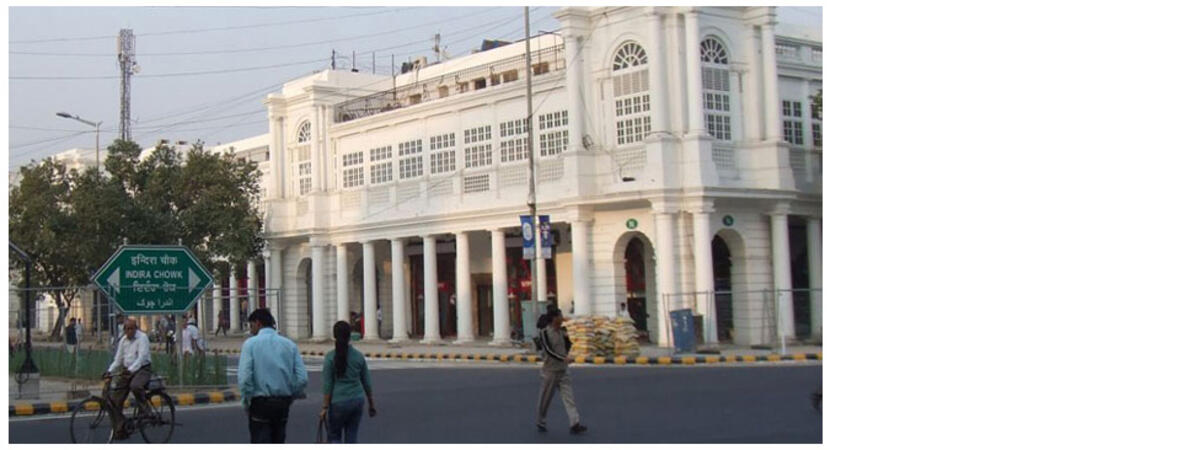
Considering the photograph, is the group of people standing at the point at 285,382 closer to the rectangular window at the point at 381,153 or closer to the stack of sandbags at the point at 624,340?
the stack of sandbags at the point at 624,340

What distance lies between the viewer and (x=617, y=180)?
103 feet

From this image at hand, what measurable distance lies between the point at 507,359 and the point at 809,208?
799 centimetres

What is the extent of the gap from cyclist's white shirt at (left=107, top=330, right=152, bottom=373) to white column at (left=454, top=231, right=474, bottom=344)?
2086 centimetres

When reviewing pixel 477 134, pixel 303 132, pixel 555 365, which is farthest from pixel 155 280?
pixel 303 132

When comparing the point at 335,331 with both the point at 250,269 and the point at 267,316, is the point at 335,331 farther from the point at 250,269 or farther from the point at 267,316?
the point at 250,269

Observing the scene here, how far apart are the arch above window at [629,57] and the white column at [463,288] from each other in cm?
705

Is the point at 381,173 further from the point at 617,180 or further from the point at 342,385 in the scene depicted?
the point at 342,385

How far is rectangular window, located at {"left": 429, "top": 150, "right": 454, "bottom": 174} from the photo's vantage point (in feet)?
120

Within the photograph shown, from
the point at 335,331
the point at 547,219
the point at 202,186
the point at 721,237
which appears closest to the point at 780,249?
the point at 721,237

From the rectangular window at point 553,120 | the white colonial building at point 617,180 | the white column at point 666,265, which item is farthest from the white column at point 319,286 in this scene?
the white column at point 666,265

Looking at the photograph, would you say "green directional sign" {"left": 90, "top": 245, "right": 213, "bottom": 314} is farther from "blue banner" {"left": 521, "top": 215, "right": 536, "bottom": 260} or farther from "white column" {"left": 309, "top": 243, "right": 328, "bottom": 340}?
"white column" {"left": 309, "top": 243, "right": 328, "bottom": 340}

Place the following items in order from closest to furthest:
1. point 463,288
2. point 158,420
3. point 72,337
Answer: point 158,420
point 72,337
point 463,288

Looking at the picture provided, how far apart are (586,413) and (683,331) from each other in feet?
42.0

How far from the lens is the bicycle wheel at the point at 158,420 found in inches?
567
